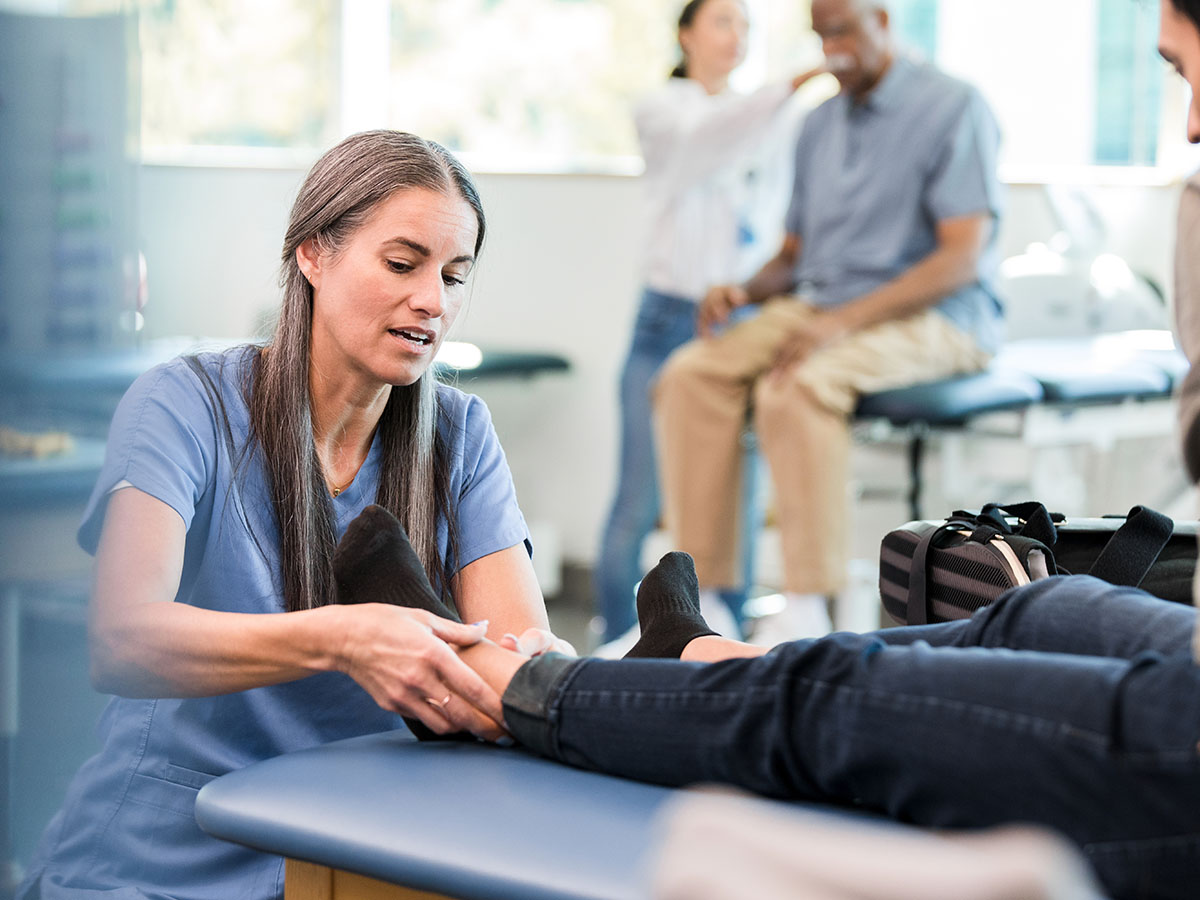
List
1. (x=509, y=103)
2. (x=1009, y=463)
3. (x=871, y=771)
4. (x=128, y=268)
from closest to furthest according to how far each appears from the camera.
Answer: (x=871, y=771)
(x=128, y=268)
(x=1009, y=463)
(x=509, y=103)

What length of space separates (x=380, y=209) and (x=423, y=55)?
3.09 m

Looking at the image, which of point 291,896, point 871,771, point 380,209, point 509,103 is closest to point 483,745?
point 291,896

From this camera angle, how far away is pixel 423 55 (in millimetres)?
4188

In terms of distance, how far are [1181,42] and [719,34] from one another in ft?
7.86

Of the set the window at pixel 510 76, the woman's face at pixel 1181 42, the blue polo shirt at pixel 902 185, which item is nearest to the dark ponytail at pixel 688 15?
the blue polo shirt at pixel 902 185

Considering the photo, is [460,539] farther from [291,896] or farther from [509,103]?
[509,103]

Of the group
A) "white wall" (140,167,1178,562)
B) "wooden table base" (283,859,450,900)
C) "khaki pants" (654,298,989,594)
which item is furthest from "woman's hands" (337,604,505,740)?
"white wall" (140,167,1178,562)

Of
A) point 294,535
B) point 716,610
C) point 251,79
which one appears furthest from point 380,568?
point 251,79

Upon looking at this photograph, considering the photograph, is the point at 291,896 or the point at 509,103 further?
the point at 509,103

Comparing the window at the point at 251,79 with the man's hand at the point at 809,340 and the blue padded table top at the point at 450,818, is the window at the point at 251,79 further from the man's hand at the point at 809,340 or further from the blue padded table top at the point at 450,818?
the blue padded table top at the point at 450,818

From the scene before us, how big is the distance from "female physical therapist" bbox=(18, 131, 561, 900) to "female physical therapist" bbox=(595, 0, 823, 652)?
1.94 metres

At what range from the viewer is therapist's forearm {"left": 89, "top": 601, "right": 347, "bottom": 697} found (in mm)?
1104

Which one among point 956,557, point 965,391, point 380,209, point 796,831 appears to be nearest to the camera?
point 796,831

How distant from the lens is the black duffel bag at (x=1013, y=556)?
1322 mm
